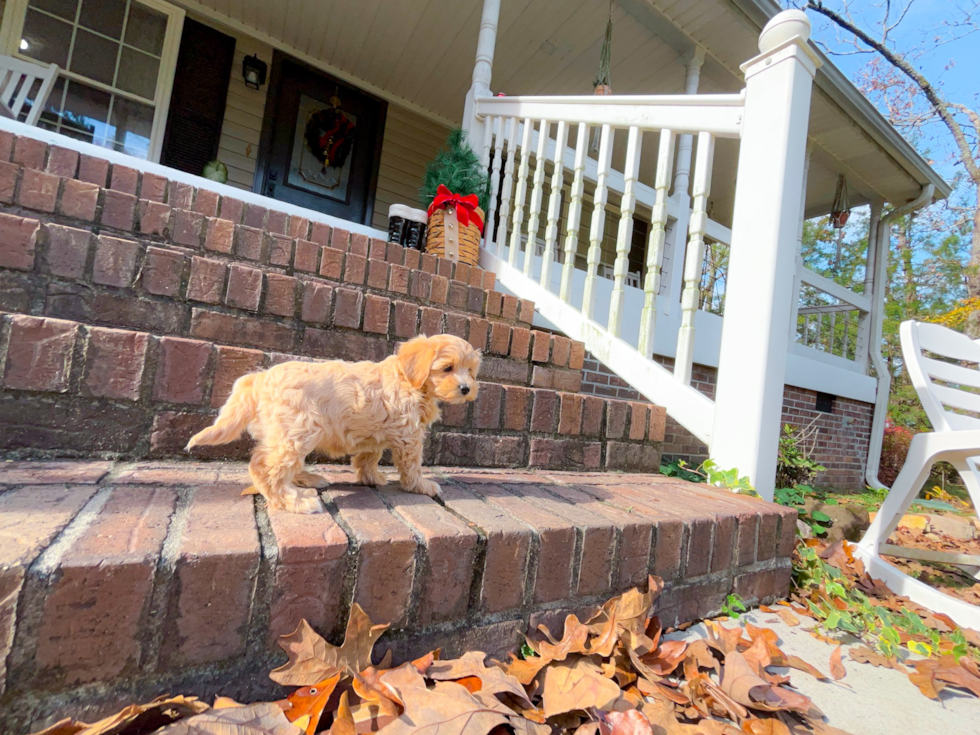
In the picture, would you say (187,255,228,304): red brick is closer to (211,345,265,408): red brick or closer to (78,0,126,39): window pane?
(211,345,265,408): red brick

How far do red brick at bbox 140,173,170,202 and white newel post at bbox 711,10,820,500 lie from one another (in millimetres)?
2863

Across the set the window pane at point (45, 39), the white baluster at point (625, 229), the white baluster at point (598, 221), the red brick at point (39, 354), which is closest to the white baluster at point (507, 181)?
the white baluster at point (598, 221)

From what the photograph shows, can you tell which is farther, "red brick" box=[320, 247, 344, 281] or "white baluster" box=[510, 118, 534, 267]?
"white baluster" box=[510, 118, 534, 267]

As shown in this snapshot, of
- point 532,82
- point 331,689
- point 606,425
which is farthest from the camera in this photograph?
point 532,82

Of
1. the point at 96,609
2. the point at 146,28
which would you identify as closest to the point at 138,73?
the point at 146,28

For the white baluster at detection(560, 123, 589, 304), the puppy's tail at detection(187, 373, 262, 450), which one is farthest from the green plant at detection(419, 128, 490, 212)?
the puppy's tail at detection(187, 373, 262, 450)

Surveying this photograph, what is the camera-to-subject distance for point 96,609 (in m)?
0.67

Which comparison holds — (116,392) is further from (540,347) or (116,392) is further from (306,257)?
(540,347)

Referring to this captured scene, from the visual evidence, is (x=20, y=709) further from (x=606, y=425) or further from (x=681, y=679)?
(x=606, y=425)

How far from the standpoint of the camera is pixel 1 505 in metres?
0.84

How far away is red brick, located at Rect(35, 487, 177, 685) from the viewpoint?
65 centimetres

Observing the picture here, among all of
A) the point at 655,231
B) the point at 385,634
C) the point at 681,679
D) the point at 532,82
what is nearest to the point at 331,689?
the point at 385,634

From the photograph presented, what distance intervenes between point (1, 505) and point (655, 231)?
256 centimetres

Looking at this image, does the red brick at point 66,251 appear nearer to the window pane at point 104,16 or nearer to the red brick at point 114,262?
the red brick at point 114,262
